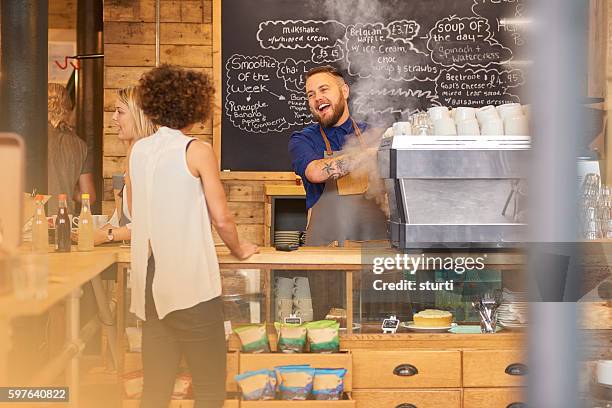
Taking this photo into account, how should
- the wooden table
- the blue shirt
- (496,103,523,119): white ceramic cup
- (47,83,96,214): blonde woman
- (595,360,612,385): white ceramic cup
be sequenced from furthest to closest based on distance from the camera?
the blue shirt → (496,103,523,119): white ceramic cup → (47,83,96,214): blonde woman → the wooden table → (595,360,612,385): white ceramic cup

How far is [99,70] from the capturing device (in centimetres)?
208

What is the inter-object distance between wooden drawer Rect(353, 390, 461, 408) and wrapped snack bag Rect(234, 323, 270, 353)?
25cm

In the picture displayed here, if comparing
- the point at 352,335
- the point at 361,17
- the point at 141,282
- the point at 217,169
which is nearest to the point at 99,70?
the point at 217,169

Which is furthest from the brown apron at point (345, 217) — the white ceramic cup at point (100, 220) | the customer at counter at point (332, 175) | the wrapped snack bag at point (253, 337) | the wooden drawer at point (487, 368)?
the white ceramic cup at point (100, 220)

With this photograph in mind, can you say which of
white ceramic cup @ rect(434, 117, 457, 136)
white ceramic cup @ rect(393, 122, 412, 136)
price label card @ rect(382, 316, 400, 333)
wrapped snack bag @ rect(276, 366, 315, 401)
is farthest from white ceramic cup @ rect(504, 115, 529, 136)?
wrapped snack bag @ rect(276, 366, 315, 401)

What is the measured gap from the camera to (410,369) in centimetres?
212

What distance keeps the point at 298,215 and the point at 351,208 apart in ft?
0.49

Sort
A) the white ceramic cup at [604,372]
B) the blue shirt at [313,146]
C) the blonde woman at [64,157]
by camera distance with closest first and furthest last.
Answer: the white ceramic cup at [604,372], the blonde woman at [64,157], the blue shirt at [313,146]

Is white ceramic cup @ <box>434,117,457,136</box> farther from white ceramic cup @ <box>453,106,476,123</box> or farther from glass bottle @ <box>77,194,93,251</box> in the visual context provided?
glass bottle @ <box>77,194,93,251</box>

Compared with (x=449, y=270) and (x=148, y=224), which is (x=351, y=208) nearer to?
(x=449, y=270)

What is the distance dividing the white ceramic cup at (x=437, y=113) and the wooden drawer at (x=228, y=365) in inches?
27.8

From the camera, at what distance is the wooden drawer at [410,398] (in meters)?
2.13

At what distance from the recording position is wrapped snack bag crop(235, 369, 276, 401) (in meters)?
2.08

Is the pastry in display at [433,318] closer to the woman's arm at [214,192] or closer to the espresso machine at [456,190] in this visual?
the espresso machine at [456,190]
